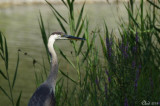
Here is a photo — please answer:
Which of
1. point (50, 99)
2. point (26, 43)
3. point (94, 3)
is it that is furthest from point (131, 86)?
point (94, 3)

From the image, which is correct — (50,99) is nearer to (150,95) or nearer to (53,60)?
(53,60)

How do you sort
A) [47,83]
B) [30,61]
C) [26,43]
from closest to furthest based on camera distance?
1. [47,83]
2. [30,61]
3. [26,43]

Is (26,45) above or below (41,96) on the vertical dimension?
below

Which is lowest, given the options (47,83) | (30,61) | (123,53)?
(30,61)

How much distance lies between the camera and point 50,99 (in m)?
2.62

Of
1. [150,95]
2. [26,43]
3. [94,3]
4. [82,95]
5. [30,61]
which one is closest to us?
[150,95]

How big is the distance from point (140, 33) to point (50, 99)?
1.03m

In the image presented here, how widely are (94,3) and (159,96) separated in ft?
100

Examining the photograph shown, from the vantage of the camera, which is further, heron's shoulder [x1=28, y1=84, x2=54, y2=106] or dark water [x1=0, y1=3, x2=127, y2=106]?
dark water [x1=0, y1=3, x2=127, y2=106]

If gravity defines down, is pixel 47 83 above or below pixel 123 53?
below

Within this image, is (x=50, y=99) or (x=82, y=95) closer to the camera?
(x=50, y=99)

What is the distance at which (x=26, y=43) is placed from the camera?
12250mm

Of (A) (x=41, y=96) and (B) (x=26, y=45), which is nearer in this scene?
(A) (x=41, y=96)

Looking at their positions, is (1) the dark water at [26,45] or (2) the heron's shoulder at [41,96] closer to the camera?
(2) the heron's shoulder at [41,96]
